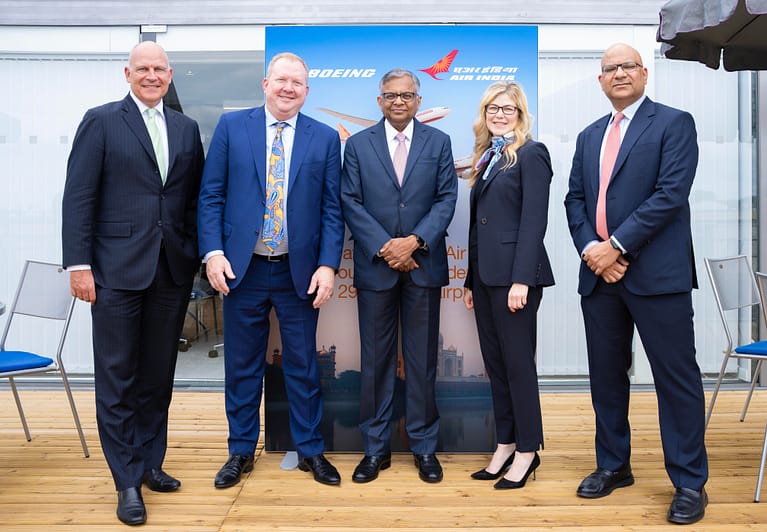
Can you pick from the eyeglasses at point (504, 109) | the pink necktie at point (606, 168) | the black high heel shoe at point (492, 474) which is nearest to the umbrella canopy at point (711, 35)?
the pink necktie at point (606, 168)

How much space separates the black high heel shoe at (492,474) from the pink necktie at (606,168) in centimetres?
121

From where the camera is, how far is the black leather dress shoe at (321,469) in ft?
10.8

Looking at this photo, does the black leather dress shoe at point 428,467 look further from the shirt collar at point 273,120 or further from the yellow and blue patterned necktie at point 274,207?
the shirt collar at point 273,120

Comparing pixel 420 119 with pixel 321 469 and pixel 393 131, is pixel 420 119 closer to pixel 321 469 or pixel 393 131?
pixel 393 131

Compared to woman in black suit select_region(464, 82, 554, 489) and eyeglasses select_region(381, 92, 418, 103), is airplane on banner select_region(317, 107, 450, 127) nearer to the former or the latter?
eyeglasses select_region(381, 92, 418, 103)

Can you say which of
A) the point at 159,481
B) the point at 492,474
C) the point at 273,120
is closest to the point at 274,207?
the point at 273,120

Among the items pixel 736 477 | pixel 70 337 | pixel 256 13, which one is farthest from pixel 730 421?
pixel 70 337

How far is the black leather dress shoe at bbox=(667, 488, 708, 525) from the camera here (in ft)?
9.23

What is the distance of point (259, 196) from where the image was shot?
10.7 ft

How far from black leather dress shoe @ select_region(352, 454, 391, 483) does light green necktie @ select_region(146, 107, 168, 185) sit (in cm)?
168

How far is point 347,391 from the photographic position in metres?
3.75

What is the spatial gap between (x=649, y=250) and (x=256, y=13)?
3752 millimetres

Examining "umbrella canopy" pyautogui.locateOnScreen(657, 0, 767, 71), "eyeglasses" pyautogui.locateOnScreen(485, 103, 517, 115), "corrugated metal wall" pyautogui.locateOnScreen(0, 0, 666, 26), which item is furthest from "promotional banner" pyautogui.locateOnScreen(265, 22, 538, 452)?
"corrugated metal wall" pyautogui.locateOnScreen(0, 0, 666, 26)

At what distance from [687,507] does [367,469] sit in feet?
4.78
